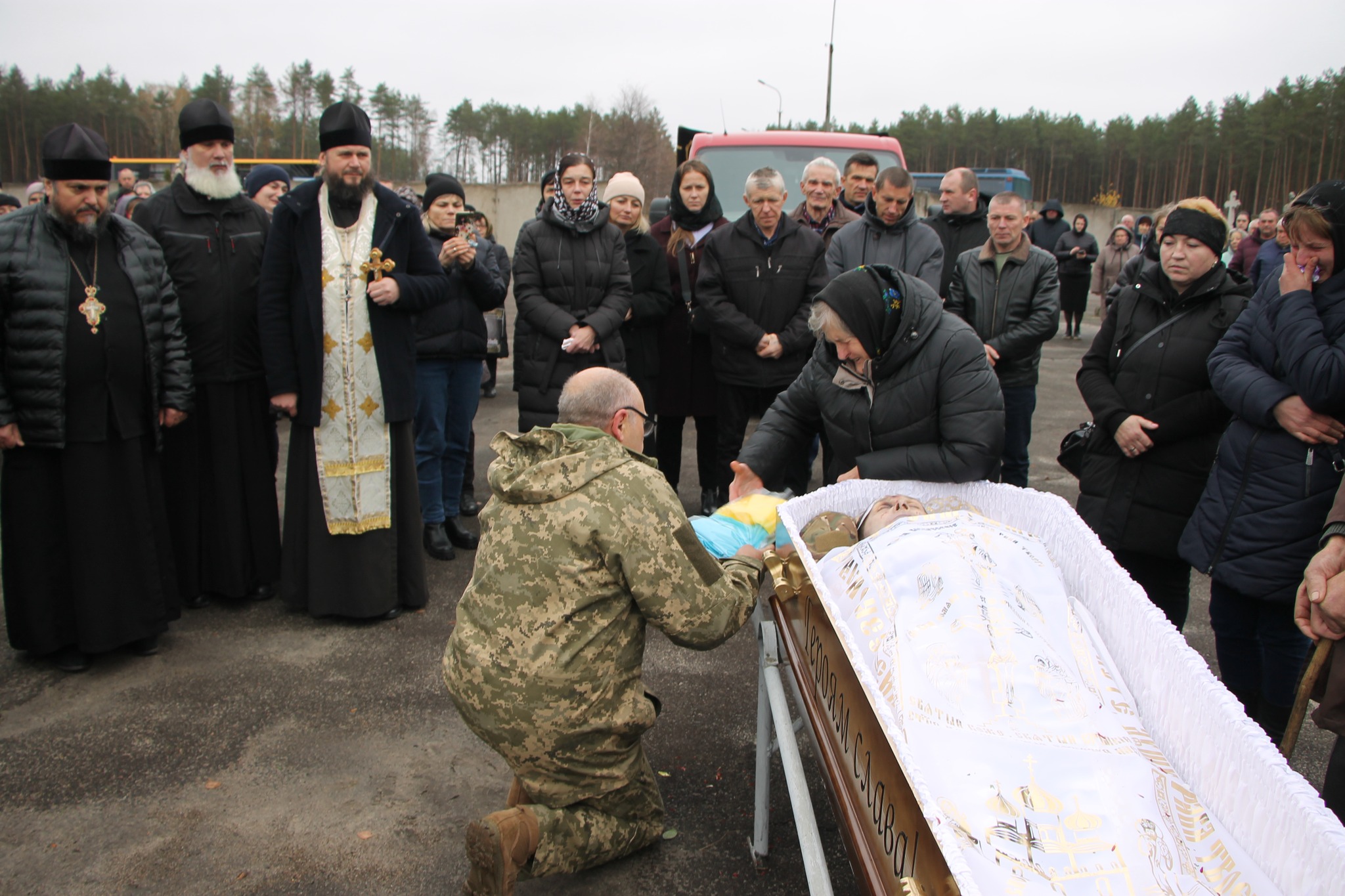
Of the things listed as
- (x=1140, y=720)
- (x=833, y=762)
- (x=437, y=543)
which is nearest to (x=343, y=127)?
(x=437, y=543)

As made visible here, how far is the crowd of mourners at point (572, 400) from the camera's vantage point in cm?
239

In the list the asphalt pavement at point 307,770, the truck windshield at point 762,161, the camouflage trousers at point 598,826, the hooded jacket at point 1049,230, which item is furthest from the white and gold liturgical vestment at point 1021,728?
the hooded jacket at point 1049,230

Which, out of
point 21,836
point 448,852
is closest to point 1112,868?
point 448,852

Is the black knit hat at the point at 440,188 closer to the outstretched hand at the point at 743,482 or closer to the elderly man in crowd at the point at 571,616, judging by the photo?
the outstretched hand at the point at 743,482

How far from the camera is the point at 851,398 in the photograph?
10.4ft

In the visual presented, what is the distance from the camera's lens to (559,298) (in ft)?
16.5

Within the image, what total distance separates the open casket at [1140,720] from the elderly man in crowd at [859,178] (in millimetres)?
3776

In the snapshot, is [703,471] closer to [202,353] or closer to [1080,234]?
[202,353]

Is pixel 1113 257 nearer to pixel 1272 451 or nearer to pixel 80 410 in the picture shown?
pixel 1272 451

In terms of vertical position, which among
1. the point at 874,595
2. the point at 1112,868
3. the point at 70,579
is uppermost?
the point at 874,595

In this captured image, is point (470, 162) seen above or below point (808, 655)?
above

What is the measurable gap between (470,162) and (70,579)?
46943 millimetres

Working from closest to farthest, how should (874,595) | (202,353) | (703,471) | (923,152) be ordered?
1. (874,595)
2. (202,353)
3. (703,471)
4. (923,152)

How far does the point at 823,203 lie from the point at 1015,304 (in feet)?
4.54
